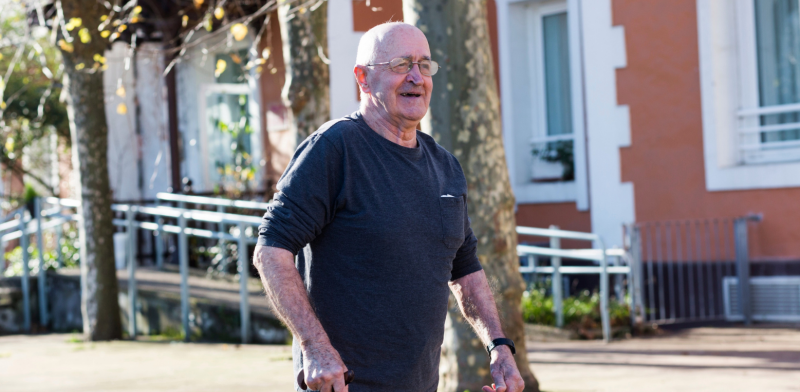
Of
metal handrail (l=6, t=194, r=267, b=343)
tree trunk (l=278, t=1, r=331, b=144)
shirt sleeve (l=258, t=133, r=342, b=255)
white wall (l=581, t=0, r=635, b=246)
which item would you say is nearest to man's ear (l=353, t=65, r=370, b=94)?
shirt sleeve (l=258, t=133, r=342, b=255)

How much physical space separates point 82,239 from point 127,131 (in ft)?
21.9

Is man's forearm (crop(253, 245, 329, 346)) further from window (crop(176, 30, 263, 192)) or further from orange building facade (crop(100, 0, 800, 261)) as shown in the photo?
window (crop(176, 30, 263, 192))

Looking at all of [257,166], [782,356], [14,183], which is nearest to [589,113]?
[782,356]

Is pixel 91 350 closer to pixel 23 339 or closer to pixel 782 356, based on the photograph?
pixel 23 339

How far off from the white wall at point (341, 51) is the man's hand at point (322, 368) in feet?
29.3

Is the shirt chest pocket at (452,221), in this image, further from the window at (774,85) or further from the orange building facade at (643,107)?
the window at (774,85)

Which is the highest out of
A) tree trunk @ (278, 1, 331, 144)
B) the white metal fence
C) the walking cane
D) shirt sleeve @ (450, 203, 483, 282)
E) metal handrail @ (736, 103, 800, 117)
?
tree trunk @ (278, 1, 331, 144)

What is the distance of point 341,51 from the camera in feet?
37.9

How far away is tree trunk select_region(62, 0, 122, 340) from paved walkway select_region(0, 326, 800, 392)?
38cm

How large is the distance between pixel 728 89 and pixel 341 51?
443 cm

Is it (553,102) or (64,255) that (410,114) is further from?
(64,255)

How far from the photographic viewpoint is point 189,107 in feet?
49.6

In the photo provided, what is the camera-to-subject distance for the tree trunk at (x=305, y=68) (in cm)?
811

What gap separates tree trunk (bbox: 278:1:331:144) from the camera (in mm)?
8109
